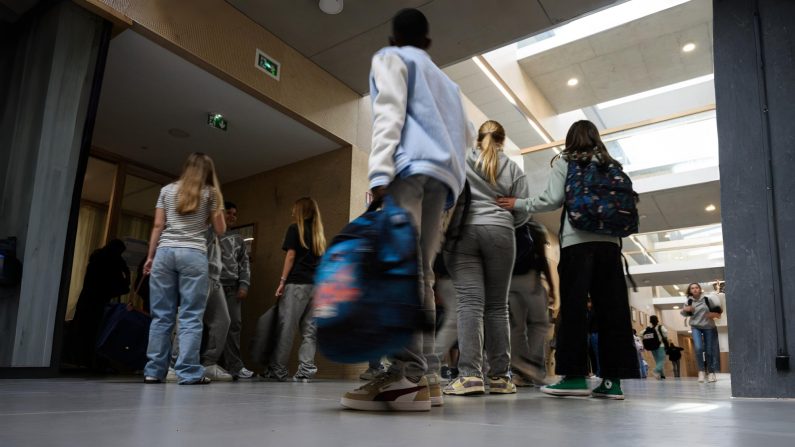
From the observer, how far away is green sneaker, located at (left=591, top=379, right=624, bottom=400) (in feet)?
8.89

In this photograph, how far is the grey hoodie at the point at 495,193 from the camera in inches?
116

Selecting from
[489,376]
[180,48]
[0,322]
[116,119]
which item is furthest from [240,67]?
[489,376]

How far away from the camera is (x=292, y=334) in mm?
4910

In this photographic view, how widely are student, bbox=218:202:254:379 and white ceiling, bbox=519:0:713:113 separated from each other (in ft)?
26.7

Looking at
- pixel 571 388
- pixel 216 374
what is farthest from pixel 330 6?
Result: pixel 571 388

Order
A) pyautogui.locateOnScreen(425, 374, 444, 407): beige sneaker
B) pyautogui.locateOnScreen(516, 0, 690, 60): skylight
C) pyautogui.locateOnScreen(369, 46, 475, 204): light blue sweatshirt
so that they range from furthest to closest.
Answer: pyautogui.locateOnScreen(516, 0, 690, 60): skylight < pyautogui.locateOnScreen(425, 374, 444, 407): beige sneaker < pyautogui.locateOnScreen(369, 46, 475, 204): light blue sweatshirt

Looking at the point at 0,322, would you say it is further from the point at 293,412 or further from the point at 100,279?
the point at 293,412

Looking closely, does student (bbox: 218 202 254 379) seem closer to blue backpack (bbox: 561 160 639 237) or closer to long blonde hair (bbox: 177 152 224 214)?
long blonde hair (bbox: 177 152 224 214)

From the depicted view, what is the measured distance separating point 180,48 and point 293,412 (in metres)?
4.00

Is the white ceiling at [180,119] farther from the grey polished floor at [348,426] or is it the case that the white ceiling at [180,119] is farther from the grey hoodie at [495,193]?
the grey polished floor at [348,426]

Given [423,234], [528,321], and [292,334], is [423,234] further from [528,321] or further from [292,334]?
[292,334]

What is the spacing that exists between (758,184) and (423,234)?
Answer: 2414 mm

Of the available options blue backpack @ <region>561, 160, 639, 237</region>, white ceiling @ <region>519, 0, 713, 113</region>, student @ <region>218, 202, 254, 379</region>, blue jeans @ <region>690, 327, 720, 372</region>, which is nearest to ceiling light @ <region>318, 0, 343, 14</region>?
student @ <region>218, 202, 254, 379</region>

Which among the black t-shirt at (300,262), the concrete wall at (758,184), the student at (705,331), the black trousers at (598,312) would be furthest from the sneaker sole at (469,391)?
the student at (705,331)
